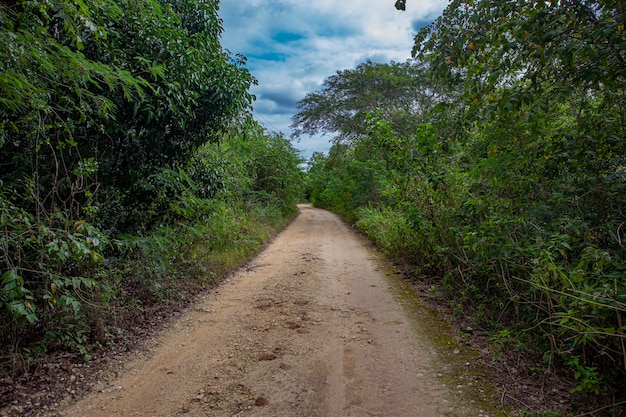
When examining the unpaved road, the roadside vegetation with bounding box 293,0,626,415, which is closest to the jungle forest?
the roadside vegetation with bounding box 293,0,626,415

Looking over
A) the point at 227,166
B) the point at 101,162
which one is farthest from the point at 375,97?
the point at 101,162

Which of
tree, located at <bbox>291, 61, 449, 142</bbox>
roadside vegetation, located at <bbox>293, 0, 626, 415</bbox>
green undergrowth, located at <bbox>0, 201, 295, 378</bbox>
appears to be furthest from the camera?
tree, located at <bbox>291, 61, 449, 142</bbox>

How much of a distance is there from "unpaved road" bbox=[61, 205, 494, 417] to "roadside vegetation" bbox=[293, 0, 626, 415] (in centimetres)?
92

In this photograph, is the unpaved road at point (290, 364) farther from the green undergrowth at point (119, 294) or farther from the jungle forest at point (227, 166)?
the jungle forest at point (227, 166)

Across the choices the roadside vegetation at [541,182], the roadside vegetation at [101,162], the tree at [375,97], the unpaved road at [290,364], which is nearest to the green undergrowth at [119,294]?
the roadside vegetation at [101,162]

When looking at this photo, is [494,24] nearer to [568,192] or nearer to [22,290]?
[568,192]

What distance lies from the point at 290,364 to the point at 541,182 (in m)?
3.19

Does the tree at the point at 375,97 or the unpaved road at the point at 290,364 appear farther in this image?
the tree at the point at 375,97

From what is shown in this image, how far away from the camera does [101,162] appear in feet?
13.8

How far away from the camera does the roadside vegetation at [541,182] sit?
8.52 feet

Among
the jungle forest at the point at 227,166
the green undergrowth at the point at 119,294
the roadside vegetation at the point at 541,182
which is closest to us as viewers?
the roadside vegetation at the point at 541,182

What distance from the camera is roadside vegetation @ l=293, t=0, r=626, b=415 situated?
2.60 metres

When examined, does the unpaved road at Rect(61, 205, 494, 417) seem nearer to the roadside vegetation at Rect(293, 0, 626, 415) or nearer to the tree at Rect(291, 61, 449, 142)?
the roadside vegetation at Rect(293, 0, 626, 415)

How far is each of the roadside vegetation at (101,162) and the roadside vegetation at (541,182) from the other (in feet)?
9.29
